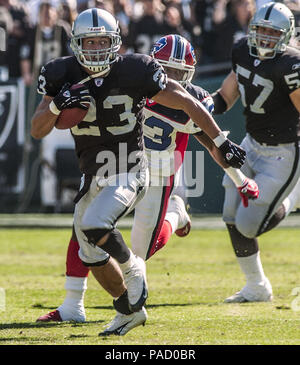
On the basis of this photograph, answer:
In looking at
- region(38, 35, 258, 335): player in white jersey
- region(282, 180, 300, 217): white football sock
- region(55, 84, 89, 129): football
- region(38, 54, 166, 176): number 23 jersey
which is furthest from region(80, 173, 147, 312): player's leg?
region(282, 180, 300, 217): white football sock

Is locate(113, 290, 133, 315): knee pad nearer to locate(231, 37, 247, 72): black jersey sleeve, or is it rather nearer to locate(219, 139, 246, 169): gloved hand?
locate(219, 139, 246, 169): gloved hand

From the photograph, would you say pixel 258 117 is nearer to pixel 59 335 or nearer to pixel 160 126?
pixel 160 126

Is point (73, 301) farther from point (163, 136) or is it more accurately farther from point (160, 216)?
point (163, 136)

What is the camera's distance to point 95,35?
4.34 metres

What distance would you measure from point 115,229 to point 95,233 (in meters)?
0.14

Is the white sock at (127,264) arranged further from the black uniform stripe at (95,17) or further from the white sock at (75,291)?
the black uniform stripe at (95,17)

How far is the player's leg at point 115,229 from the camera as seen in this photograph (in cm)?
419

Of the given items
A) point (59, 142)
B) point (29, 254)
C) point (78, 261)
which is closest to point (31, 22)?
point (59, 142)

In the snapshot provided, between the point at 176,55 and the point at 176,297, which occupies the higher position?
the point at 176,55

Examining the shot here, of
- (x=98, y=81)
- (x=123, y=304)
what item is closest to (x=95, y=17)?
(x=98, y=81)

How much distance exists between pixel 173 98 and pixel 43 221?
6075 millimetres

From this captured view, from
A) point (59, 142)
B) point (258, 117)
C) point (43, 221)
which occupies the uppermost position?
point (258, 117)

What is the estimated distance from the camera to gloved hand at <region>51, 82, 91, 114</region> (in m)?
4.09

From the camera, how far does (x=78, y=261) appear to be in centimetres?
490
